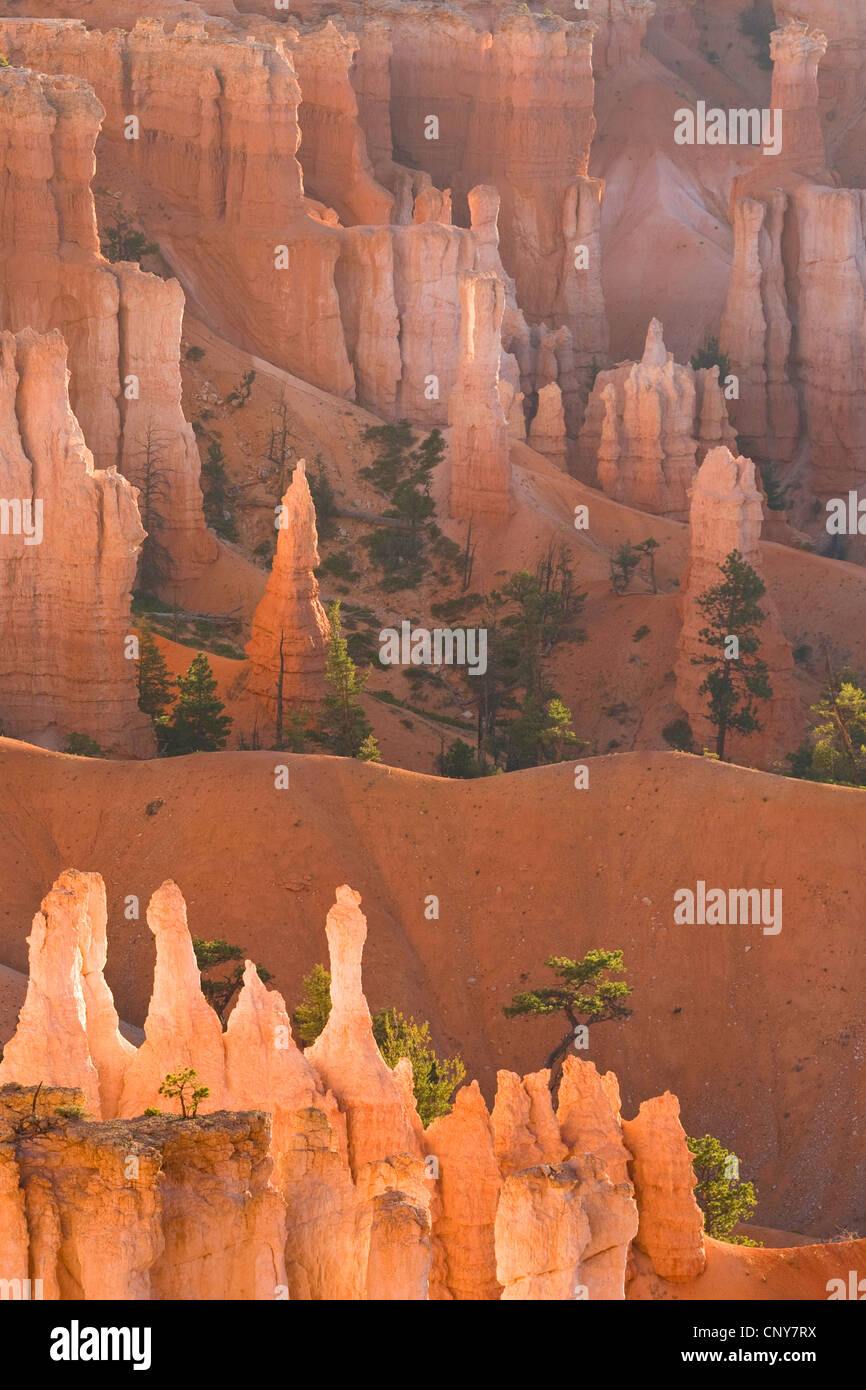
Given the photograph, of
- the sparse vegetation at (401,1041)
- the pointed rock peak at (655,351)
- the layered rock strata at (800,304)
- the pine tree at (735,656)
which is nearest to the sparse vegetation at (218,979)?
the sparse vegetation at (401,1041)

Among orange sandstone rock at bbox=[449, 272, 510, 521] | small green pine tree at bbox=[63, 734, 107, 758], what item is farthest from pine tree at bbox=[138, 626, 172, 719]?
orange sandstone rock at bbox=[449, 272, 510, 521]

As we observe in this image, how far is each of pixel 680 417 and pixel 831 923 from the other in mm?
36567

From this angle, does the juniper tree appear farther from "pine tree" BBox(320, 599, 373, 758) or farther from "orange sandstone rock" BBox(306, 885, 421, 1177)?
"orange sandstone rock" BBox(306, 885, 421, 1177)

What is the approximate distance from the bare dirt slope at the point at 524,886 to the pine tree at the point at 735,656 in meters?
12.6

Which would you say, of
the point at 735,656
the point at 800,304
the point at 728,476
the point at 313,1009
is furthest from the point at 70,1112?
the point at 800,304

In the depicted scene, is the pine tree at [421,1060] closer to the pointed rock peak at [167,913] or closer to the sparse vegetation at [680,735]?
the pointed rock peak at [167,913]

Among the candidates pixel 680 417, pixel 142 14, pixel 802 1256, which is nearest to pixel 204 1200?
pixel 802 1256

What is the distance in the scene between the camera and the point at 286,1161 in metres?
32.2

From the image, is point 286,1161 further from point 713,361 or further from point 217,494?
point 713,361

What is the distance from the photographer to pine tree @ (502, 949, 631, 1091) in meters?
50.7

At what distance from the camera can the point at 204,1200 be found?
29.2 m

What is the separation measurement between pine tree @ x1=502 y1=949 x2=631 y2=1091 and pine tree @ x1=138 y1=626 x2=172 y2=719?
14377 mm

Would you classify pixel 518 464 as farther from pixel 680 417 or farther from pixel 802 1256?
pixel 802 1256

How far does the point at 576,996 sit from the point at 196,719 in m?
14.5
